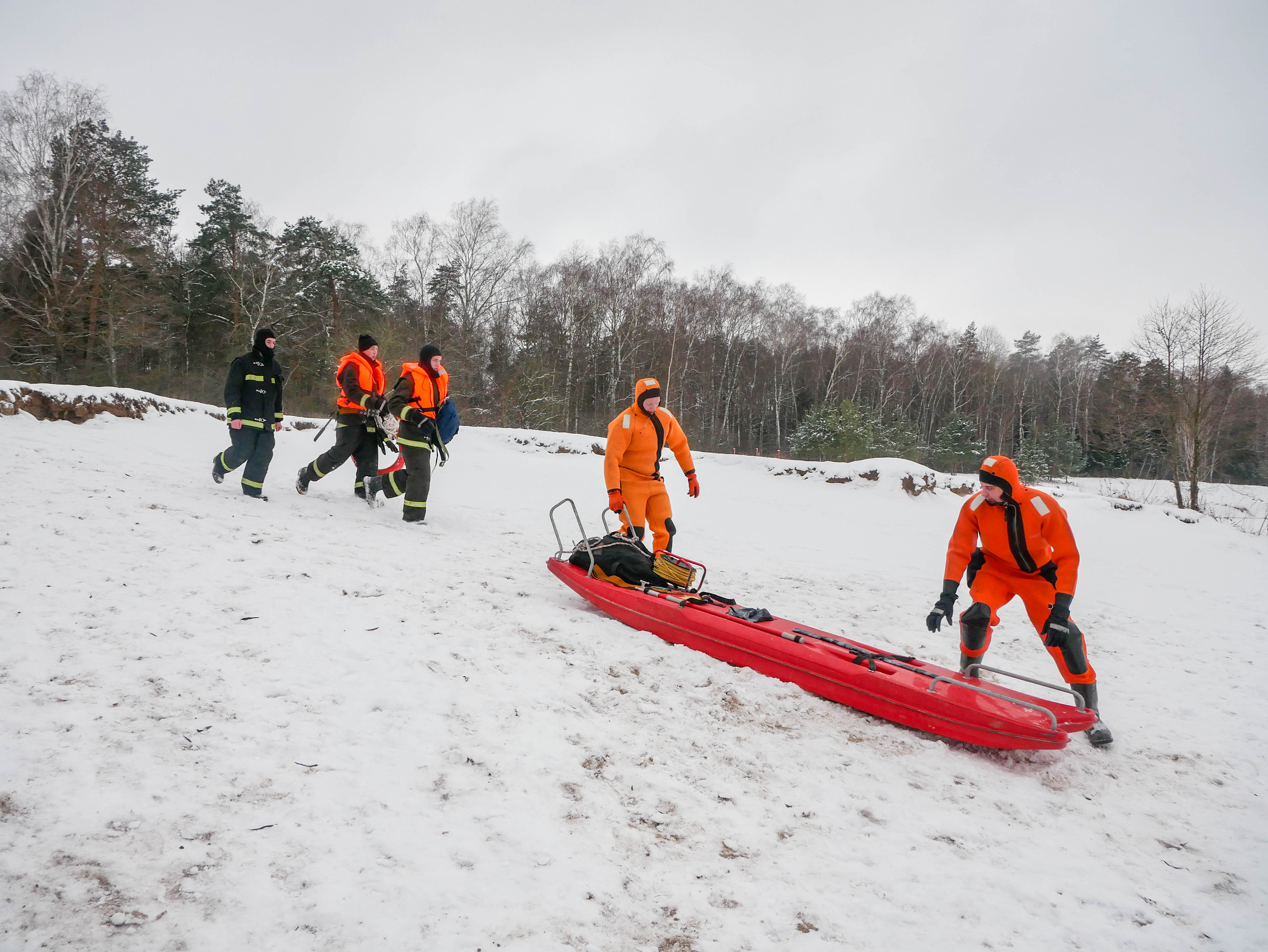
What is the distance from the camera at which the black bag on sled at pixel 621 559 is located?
4.45m

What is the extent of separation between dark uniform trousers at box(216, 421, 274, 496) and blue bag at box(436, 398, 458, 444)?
1659 mm

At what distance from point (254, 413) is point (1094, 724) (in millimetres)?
7293

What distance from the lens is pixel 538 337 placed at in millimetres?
28250

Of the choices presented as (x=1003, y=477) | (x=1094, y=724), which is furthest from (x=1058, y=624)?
(x=1003, y=477)

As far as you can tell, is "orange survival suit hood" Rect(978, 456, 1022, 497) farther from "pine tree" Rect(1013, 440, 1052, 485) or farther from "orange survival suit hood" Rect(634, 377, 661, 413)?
"pine tree" Rect(1013, 440, 1052, 485)

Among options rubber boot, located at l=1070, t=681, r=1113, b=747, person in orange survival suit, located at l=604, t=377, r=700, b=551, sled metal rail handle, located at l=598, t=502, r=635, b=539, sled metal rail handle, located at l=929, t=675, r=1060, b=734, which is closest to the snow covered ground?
rubber boot, located at l=1070, t=681, r=1113, b=747

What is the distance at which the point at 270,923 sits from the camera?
147cm

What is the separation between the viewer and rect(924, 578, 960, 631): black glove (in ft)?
11.5

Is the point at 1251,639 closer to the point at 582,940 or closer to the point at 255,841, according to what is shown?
the point at 582,940

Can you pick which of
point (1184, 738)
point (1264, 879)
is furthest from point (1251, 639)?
point (1264, 879)

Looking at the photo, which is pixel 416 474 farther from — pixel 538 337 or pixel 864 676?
pixel 538 337

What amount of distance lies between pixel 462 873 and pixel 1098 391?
45.0 m

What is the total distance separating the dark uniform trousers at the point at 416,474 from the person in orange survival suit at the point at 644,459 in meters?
2.15

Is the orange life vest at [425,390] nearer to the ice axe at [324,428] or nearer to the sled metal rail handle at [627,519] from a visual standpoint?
the ice axe at [324,428]
